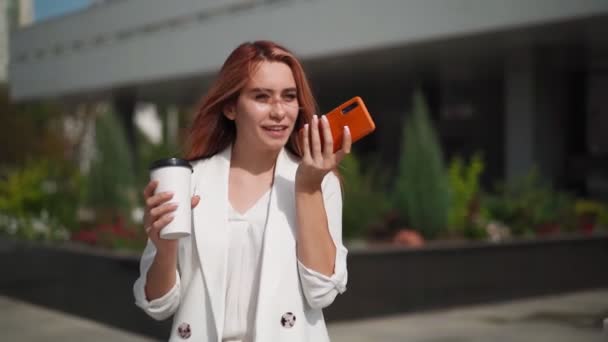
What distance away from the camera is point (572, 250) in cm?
1081

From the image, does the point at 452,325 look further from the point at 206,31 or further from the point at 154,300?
the point at 206,31

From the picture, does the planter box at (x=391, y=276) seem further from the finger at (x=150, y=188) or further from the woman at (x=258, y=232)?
the finger at (x=150, y=188)

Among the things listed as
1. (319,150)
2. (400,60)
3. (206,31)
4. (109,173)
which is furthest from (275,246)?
(206,31)

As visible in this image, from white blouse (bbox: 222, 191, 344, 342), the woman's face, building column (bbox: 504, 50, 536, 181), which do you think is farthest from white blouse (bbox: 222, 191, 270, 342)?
building column (bbox: 504, 50, 536, 181)

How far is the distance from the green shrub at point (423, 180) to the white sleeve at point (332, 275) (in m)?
7.53

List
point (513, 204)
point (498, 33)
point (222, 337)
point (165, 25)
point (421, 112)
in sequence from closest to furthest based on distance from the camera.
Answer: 1. point (222, 337)
2. point (421, 112)
3. point (513, 204)
4. point (498, 33)
5. point (165, 25)

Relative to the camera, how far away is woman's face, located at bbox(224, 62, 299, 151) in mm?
2605

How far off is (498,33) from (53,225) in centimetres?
768

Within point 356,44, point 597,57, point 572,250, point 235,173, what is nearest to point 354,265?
point 572,250

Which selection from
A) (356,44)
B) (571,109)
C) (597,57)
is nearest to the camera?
(356,44)

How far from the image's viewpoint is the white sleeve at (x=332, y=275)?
2.47 metres

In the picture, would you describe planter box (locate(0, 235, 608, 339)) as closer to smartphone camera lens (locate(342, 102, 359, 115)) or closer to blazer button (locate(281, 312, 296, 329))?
blazer button (locate(281, 312, 296, 329))

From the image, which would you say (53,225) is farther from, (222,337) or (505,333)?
(222,337)

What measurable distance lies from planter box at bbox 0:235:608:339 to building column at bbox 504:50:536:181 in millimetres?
6350
